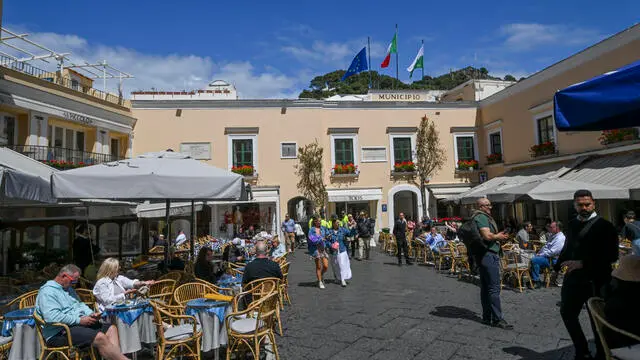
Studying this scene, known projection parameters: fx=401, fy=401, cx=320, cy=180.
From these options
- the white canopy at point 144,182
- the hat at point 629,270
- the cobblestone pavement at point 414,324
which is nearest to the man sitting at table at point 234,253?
the cobblestone pavement at point 414,324

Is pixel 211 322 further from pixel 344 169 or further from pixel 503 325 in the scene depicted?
pixel 344 169

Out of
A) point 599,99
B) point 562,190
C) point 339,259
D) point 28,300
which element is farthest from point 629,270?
point 562,190

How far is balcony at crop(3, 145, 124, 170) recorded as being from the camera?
13.5 meters

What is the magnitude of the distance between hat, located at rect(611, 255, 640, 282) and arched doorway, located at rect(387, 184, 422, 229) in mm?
16494

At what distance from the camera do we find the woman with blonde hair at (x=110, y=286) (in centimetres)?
457

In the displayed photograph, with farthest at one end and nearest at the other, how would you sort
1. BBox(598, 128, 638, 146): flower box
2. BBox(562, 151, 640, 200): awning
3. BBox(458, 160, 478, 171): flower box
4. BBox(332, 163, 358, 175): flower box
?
1. BBox(458, 160, 478, 171): flower box
2. BBox(332, 163, 358, 175): flower box
3. BBox(598, 128, 638, 146): flower box
4. BBox(562, 151, 640, 200): awning

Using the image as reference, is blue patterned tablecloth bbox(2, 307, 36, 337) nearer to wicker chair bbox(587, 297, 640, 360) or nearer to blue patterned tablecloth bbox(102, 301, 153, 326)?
blue patterned tablecloth bbox(102, 301, 153, 326)

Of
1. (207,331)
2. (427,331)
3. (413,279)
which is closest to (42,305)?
(207,331)

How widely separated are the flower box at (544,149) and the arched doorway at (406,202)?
5.41 m

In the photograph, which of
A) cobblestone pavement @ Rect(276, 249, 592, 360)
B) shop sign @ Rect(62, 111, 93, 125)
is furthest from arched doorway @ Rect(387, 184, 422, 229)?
shop sign @ Rect(62, 111, 93, 125)

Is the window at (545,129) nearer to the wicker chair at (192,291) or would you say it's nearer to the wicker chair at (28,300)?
the wicker chair at (192,291)

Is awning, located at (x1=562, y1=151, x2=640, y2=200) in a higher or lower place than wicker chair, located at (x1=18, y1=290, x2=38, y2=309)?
Answer: higher

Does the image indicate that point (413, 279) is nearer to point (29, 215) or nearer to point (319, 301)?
point (319, 301)

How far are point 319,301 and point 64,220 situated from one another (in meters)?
7.77
